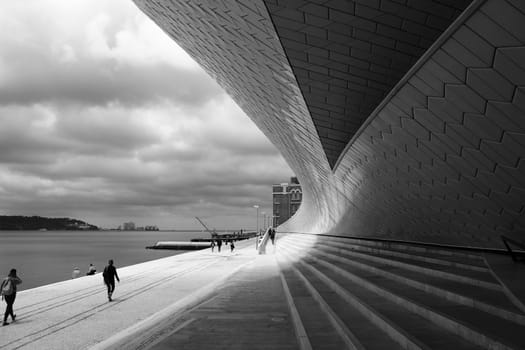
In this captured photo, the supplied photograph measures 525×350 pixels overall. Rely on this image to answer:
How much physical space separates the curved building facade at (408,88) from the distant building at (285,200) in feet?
302

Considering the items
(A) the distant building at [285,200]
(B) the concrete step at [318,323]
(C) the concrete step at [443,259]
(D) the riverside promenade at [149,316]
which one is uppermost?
(A) the distant building at [285,200]

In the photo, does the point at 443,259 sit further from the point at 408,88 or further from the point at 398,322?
the point at 398,322

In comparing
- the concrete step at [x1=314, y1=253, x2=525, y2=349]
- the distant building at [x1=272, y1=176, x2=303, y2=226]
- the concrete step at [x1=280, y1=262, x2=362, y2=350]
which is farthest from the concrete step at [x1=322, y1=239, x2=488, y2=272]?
the distant building at [x1=272, y1=176, x2=303, y2=226]

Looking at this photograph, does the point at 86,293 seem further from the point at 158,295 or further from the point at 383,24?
the point at 383,24

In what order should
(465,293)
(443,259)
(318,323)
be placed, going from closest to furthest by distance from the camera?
(465,293) < (318,323) < (443,259)

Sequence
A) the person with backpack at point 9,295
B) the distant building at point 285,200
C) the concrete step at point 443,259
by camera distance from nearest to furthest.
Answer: the concrete step at point 443,259, the person with backpack at point 9,295, the distant building at point 285,200

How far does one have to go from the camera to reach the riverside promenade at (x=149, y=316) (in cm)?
637

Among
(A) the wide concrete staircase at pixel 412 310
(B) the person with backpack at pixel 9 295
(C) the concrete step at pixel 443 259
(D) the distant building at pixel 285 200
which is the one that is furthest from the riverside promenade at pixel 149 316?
(D) the distant building at pixel 285 200

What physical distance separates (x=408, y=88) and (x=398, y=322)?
5232mm

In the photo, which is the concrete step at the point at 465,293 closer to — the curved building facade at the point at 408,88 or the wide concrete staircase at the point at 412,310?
the wide concrete staircase at the point at 412,310

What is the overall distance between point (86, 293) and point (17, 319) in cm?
396

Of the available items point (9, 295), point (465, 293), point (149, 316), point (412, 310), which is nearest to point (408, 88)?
point (465, 293)

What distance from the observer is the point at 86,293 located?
13.0 meters

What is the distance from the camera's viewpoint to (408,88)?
8.72m
